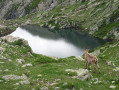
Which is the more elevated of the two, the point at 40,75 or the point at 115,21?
the point at 115,21

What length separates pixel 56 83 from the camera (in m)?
18.1

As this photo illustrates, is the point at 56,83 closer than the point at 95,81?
Yes

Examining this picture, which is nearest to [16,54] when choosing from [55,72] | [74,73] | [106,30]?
[55,72]

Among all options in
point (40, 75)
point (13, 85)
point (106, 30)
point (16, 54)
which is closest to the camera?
point (13, 85)

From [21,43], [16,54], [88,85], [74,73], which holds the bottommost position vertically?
[88,85]

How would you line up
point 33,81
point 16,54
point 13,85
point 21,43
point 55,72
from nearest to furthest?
point 13,85 → point 33,81 → point 55,72 → point 16,54 → point 21,43

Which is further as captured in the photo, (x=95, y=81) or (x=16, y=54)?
(x=16, y=54)

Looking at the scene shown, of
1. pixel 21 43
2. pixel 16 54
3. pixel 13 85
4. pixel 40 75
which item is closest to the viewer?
pixel 13 85

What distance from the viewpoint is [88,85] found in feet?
58.7

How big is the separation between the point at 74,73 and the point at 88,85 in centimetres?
401

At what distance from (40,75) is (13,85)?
442 centimetres

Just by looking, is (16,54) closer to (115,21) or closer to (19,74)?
(19,74)

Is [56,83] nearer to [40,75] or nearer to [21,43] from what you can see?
[40,75]

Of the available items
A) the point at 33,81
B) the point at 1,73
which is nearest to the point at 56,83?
the point at 33,81
